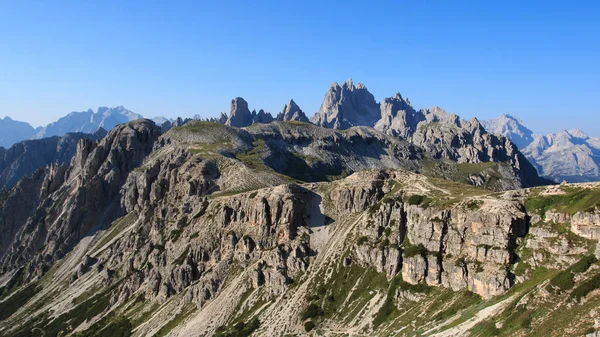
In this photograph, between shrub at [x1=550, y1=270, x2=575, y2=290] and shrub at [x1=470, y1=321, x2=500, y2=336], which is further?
shrub at [x1=550, y1=270, x2=575, y2=290]

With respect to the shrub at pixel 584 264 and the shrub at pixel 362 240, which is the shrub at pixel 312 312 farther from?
the shrub at pixel 584 264

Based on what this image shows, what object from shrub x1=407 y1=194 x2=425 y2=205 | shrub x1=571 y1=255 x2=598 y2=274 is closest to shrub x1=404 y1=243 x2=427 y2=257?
shrub x1=407 y1=194 x2=425 y2=205

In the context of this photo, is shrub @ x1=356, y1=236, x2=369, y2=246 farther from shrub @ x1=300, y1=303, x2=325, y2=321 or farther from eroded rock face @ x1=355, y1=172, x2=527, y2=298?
shrub @ x1=300, y1=303, x2=325, y2=321

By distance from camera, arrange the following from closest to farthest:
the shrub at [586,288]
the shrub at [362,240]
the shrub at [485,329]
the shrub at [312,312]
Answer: the shrub at [586,288] < the shrub at [485,329] < the shrub at [312,312] < the shrub at [362,240]

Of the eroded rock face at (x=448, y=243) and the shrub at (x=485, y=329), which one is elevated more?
the eroded rock face at (x=448, y=243)

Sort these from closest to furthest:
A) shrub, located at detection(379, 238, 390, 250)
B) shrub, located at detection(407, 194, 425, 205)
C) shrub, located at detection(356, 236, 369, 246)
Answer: shrub, located at detection(379, 238, 390, 250), shrub, located at detection(407, 194, 425, 205), shrub, located at detection(356, 236, 369, 246)

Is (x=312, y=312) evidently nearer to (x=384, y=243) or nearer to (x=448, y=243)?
(x=384, y=243)

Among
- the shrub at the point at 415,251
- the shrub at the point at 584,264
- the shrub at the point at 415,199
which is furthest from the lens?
the shrub at the point at 415,199

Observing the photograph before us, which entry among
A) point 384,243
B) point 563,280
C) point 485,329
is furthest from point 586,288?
point 384,243

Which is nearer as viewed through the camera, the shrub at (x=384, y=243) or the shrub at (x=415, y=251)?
the shrub at (x=415, y=251)

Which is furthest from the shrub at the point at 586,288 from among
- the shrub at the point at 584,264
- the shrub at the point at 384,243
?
the shrub at the point at 384,243

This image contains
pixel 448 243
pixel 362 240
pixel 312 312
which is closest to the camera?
pixel 448 243

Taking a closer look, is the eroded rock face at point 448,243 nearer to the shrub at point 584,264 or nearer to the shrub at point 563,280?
the shrub at point 563,280

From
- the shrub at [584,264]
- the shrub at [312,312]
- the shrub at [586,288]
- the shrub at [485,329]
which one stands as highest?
the shrub at [584,264]
